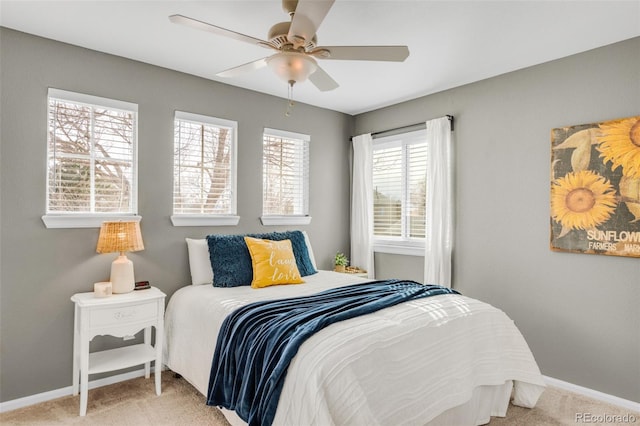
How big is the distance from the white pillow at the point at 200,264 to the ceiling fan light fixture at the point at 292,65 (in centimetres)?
177

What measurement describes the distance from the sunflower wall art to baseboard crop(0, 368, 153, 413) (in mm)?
3608

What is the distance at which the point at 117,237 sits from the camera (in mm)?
2795

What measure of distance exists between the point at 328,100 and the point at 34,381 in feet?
11.9

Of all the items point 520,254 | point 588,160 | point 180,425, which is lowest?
point 180,425

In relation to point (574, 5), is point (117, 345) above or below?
below

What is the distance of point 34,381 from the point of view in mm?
2738

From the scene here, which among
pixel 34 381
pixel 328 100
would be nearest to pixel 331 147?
pixel 328 100

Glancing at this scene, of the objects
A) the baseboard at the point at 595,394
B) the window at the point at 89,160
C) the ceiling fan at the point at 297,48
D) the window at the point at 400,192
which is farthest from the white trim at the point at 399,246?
the window at the point at 89,160

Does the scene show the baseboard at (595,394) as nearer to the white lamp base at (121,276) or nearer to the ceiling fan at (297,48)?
the ceiling fan at (297,48)

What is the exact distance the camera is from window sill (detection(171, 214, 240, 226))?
3.40 meters

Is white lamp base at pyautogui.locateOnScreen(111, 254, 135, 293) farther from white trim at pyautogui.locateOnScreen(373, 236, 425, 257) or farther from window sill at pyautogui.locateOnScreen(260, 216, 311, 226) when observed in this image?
white trim at pyautogui.locateOnScreen(373, 236, 425, 257)

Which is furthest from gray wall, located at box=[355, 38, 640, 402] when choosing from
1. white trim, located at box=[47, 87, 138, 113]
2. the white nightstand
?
white trim, located at box=[47, 87, 138, 113]

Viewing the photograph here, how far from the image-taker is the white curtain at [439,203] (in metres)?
3.83

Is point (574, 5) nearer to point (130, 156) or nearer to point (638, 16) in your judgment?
point (638, 16)
